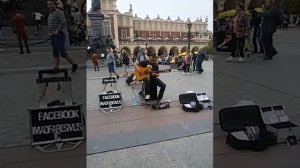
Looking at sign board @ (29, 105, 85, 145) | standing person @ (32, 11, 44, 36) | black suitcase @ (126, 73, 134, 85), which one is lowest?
sign board @ (29, 105, 85, 145)

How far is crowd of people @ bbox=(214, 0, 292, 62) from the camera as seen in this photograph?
5.03 feet

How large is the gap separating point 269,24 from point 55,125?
1.66 metres

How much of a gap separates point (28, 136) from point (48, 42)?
103 cm

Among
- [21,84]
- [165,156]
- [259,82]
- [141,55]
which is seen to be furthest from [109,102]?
[259,82]

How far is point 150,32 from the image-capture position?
1575 mm

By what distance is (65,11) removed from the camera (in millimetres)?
1484

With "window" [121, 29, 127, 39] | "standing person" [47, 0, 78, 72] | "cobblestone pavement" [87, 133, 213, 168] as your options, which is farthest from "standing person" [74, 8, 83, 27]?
"cobblestone pavement" [87, 133, 213, 168]

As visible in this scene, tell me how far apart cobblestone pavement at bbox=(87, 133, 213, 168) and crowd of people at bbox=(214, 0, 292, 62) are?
1.02m

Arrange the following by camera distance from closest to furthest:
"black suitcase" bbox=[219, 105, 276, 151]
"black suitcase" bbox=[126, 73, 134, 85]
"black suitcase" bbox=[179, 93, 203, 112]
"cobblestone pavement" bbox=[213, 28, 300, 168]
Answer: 1. "cobblestone pavement" bbox=[213, 28, 300, 168]
2. "black suitcase" bbox=[219, 105, 276, 151]
3. "black suitcase" bbox=[179, 93, 203, 112]
4. "black suitcase" bbox=[126, 73, 134, 85]

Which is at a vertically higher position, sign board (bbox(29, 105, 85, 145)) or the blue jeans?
the blue jeans

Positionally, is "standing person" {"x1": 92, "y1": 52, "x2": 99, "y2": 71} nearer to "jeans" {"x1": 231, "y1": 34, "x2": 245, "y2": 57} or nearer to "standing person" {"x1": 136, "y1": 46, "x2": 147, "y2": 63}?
"standing person" {"x1": 136, "y1": 46, "x2": 147, "y2": 63}

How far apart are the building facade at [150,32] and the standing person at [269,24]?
0.29 metres

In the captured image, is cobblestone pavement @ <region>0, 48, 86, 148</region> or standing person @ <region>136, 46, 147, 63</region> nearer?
cobblestone pavement @ <region>0, 48, 86, 148</region>

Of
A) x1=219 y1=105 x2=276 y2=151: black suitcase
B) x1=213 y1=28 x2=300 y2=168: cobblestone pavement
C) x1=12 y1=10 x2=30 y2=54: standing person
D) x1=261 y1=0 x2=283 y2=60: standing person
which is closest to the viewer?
x1=12 y1=10 x2=30 y2=54: standing person
